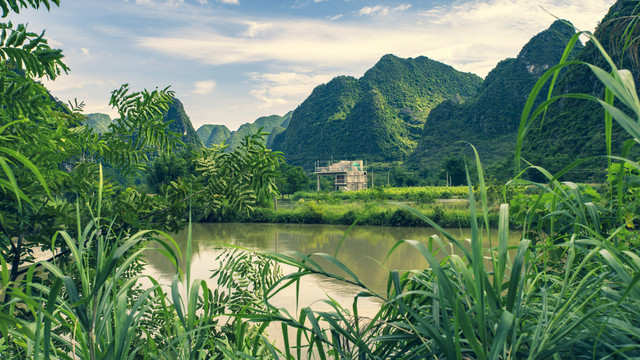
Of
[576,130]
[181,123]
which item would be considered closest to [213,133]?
[181,123]

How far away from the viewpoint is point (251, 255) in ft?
4.66

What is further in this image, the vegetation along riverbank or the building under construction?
the building under construction

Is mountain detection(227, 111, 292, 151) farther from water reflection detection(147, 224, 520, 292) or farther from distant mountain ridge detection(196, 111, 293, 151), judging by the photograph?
water reflection detection(147, 224, 520, 292)

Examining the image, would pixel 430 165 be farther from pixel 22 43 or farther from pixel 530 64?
pixel 22 43

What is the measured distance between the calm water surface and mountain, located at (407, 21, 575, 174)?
34.2 m

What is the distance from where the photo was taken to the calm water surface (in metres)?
6.42

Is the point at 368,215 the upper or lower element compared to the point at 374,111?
lower

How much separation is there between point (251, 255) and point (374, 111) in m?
69.4

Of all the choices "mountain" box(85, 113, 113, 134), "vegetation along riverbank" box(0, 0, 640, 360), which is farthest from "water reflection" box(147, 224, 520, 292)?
"vegetation along riverbank" box(0, 0, 640, 360)

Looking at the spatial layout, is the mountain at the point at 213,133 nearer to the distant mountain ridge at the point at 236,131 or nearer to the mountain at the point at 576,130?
the distant mountain ridge at the point at 236,131

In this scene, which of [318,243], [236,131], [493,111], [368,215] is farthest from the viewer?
[236,131]

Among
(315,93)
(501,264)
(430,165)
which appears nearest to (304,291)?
(501,264)

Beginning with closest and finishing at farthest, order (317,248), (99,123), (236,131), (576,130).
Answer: (317,248), (576,130), (99,123), (236,131)

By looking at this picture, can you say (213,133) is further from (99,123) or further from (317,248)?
(317,248)
